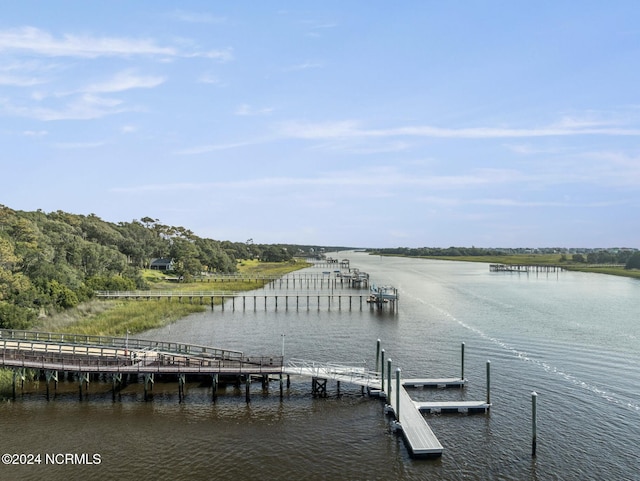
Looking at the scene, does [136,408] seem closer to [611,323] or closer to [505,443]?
[505,443]

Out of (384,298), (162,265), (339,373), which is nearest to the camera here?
(339,373)

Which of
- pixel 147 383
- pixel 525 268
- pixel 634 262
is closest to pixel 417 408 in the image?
pixel 147 383

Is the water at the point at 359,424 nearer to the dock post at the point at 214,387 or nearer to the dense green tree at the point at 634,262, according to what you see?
the dock post at the point at 214,387

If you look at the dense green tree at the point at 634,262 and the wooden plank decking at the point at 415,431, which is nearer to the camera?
the wooden plank decking at the point at 415,431

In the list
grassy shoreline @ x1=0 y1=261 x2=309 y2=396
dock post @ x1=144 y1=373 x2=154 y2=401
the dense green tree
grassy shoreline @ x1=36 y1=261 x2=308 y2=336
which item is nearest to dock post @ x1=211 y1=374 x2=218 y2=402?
dock post @ x1=144 y1=373 x2=154 y2=401

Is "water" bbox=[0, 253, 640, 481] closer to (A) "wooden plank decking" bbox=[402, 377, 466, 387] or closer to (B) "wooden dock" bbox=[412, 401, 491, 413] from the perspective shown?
(B) "wooden dock" bbox=[412, 401, 491, 413]

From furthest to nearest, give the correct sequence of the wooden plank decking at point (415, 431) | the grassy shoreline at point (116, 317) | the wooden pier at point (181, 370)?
the grassy shoreline at point (116, 317), the wooden pier at point (181, 370), the wooden plank decking at point (415, 431)

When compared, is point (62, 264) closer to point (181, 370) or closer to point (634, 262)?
point (181, 370)

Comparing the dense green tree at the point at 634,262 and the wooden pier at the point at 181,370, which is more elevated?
the dense green tree at the point at 634,262

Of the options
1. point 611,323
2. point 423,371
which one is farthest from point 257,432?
point 611,323

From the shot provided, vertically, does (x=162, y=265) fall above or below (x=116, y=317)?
above

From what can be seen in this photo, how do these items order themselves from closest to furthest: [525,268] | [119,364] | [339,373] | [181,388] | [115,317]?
[181,388]
[119,364]
[339,373]
[115,317]
[525,268]

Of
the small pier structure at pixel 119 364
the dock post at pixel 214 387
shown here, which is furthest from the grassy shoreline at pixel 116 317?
the dock post at pixel 214 387

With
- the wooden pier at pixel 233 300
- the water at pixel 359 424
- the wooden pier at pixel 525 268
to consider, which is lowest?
the water at pixel 359 424
